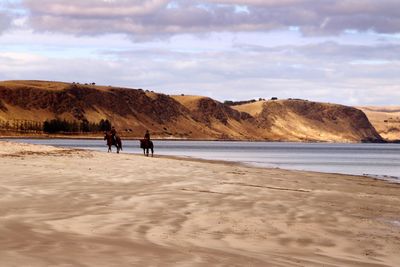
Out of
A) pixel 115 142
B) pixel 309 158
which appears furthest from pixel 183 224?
pixel 309 158

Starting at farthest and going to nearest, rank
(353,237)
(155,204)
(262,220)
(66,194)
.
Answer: (66,194), (155,204), (262,220), (353,237)

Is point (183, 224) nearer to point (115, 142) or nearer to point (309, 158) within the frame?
point (115, 142)

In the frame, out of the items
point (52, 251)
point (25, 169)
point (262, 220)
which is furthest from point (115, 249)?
point (25, 169)

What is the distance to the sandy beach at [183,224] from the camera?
9.47 metres

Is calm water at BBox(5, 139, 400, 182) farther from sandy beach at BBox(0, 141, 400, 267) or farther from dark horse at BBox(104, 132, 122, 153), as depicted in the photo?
sandy beach at BBox(0, 141, 400, 267)

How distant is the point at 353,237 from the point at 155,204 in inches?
186

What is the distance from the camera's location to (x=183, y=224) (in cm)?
1302

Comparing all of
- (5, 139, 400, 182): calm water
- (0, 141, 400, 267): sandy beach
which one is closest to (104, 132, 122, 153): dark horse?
(5, 139, 400, 182): calm water

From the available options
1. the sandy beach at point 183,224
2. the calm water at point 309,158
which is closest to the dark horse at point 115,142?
the calm water at point 309,158

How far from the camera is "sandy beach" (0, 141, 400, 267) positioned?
9.47 meters

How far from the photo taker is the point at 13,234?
10.4 m

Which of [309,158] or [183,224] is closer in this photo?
[183,224]

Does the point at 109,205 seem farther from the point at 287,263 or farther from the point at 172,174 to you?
the point at 172,174

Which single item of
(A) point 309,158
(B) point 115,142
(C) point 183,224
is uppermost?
(B) point 115,142
